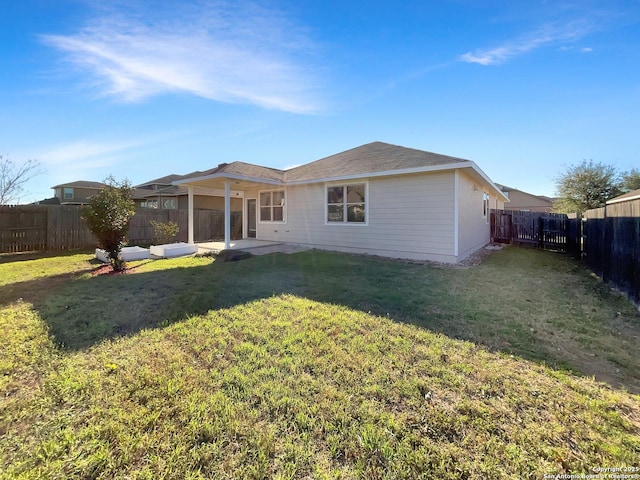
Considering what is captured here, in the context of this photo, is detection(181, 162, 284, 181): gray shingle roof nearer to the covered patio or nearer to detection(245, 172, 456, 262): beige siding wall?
the covered patio

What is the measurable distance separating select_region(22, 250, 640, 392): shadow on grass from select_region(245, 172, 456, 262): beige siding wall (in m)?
1.39

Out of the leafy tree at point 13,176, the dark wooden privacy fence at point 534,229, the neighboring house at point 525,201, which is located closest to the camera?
the dark wooden privacy fence at point 534,229

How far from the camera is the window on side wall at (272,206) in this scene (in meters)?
12.6

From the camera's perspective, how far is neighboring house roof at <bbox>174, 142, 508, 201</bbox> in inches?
349

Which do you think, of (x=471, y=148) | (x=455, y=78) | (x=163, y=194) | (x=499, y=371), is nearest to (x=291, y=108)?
(x=455, y=78)

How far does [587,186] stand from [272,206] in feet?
90.8

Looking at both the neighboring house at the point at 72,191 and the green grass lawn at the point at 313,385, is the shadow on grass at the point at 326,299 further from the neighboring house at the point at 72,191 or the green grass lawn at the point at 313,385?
the neighboring house at the point at 72,191

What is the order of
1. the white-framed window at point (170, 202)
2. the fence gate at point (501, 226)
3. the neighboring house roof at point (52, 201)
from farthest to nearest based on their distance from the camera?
1. the neighboring house roof at point (52, 201)
2. the white-framed window at point (170, 202)
3. the fence gate at point (501, 226)

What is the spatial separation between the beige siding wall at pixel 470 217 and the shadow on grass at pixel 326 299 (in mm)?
1721

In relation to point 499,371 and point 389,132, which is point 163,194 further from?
point 499,371

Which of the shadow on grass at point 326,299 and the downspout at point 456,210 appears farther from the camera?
the downspout at point 456,210

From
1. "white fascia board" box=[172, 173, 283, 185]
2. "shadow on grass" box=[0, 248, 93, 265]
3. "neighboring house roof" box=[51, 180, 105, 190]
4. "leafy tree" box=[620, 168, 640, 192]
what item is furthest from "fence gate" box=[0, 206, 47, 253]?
"leafy tree" box=[620, 168, 640, 192]

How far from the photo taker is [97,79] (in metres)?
8.16

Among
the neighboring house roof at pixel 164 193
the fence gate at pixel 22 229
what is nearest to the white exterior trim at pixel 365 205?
the fence gate at pixel 22 229
